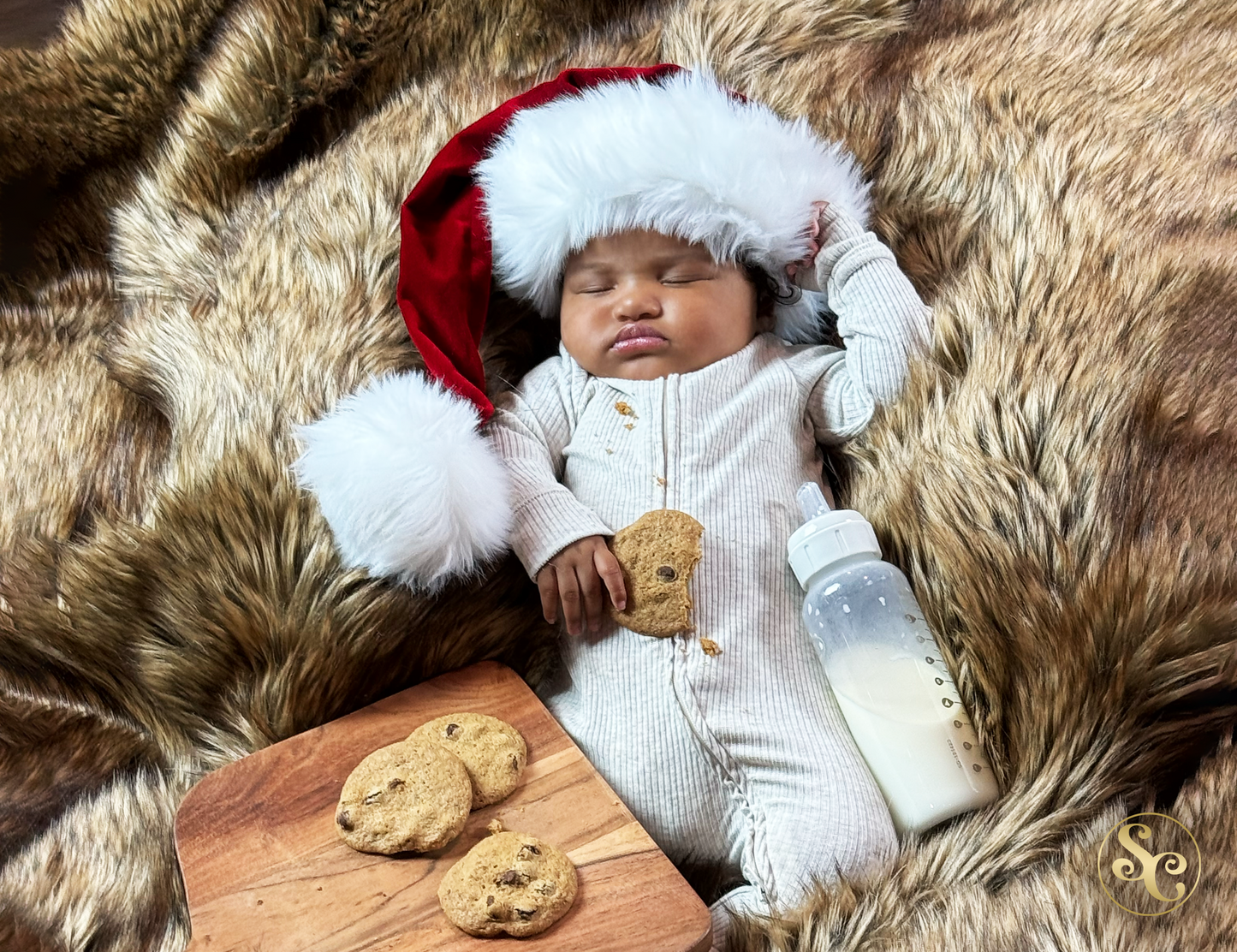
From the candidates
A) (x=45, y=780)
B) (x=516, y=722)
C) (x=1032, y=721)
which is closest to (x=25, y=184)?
(x=45, y=780)

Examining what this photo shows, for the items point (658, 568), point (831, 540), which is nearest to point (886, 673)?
point (831, 540)

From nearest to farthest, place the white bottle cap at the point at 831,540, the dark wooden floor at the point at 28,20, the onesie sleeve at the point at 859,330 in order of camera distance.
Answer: the white bottle cap at the point at 831,540, the onesie sleeve at the point at 859,330, the dark wooden floor at the point at 28,20

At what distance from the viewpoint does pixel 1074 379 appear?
79cm

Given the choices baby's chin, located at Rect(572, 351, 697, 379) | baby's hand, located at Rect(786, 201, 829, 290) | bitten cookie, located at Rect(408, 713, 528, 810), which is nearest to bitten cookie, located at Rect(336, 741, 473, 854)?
bitten cookie, located at Rect(408, 713, 528, 810)

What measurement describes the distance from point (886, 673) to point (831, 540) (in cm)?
13

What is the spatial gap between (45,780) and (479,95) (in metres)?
0.88

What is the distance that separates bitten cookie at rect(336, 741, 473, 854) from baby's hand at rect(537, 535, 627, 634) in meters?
0.18

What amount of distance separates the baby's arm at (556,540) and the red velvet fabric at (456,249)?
61 mm

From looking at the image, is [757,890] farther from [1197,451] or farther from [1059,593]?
[1197,451]

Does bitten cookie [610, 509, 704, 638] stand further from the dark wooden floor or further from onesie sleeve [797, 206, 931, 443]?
the dark wooden floor

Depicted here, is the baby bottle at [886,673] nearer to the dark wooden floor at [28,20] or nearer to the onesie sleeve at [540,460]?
the onesie sleeve at [540,460]

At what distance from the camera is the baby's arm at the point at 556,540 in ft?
2.88

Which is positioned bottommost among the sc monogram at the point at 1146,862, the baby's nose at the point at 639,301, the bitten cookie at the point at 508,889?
→ the bitten cookie at the point at 508,889

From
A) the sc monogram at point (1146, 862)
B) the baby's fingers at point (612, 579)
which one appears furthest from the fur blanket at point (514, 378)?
the baby's fingers at point (612, 579)
